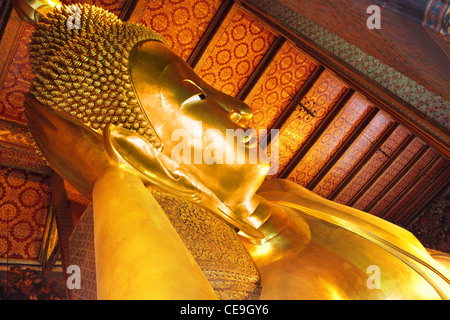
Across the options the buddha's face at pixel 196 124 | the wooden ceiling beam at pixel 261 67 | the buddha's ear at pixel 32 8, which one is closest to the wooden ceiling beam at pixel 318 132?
the wooden ceiling beam at pixel 261 67

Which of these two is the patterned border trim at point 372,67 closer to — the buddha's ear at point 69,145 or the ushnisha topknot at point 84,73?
the ushnisha topknot at point 84,73

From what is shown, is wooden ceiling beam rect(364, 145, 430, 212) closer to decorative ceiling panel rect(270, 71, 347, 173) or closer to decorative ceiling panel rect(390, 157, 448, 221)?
decorative ceiling panel rect(390, 157, 448, 221)

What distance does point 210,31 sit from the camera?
2.49 meters

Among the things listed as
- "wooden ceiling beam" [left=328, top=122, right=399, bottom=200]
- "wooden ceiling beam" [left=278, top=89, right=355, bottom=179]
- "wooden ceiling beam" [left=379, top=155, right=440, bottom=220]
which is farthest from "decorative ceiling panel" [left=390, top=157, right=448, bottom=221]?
"wooden ceiling beam" [left=278, top=89, right=355, bottom=179]

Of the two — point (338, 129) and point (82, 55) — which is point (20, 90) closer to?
point (82, 55)

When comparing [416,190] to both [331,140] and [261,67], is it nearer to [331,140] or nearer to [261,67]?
[331,140]

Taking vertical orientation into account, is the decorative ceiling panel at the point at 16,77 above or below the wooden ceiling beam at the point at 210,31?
below

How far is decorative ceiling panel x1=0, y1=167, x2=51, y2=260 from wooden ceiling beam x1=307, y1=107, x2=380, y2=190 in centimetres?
241

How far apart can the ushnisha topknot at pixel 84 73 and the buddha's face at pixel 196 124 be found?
0.05 m

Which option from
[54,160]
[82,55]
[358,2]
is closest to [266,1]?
[358,2]

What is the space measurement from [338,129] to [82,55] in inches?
102

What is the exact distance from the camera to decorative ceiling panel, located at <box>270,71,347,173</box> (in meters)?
2.99

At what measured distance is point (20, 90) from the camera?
2174mm

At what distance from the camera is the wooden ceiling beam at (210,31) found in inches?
96.2
